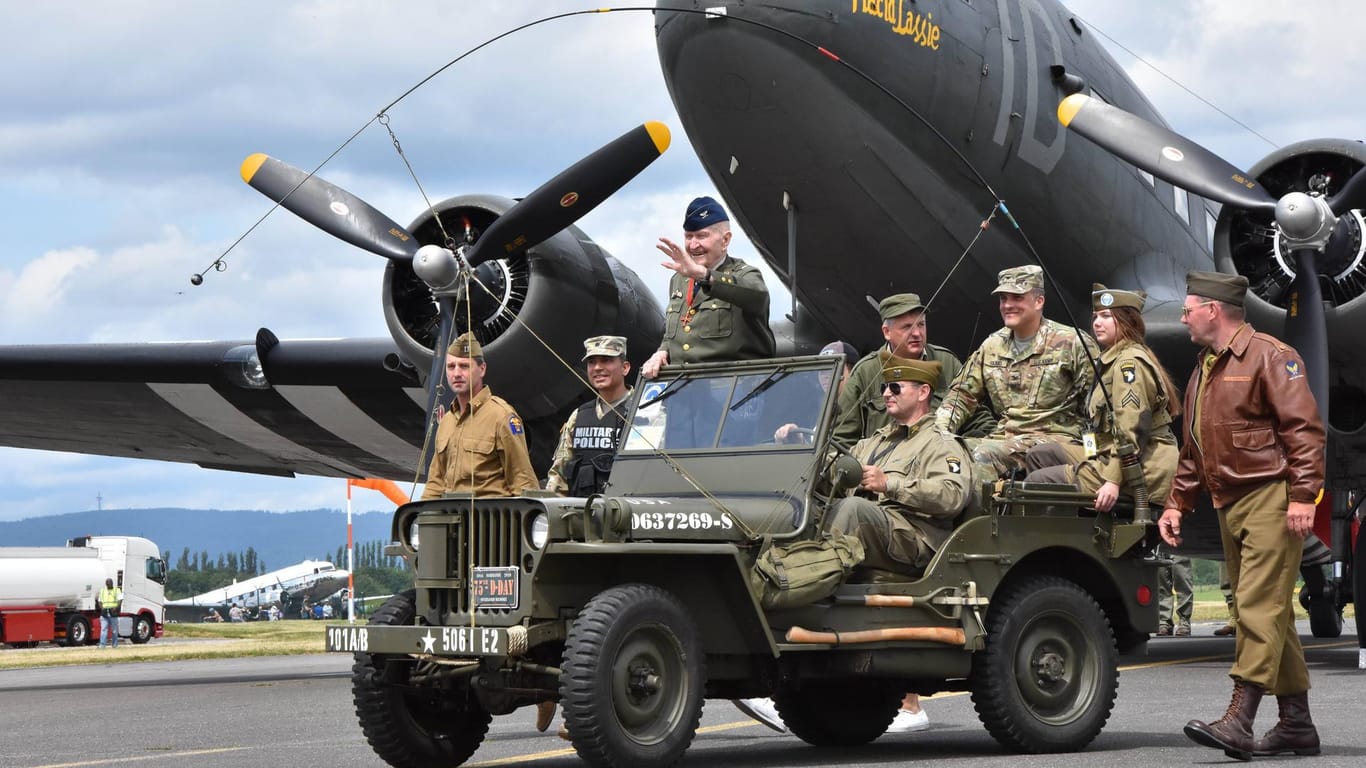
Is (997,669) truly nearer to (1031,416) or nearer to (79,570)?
(1031,416)

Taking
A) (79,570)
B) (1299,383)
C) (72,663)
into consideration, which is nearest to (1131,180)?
(1299,383)

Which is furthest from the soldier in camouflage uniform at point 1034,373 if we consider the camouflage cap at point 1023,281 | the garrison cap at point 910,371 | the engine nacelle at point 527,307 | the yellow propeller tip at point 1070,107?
the engine nacelle at point 527,307

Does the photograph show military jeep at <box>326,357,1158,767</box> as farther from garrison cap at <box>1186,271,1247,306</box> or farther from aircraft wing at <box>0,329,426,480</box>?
aircraft wing at <box>0,329,426,480</box>

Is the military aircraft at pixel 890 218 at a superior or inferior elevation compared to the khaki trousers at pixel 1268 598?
superior

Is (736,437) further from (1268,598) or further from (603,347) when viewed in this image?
(1268,598)

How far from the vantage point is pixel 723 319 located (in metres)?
8.23

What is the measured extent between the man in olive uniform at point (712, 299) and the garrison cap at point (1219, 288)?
2.11 meters

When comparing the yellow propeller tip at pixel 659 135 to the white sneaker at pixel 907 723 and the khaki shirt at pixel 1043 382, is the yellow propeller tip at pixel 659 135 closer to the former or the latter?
the khaki shirt at pixel 1043 382

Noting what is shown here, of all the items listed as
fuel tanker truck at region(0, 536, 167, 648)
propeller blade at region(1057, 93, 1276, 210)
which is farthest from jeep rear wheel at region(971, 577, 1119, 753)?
fuel tanker truck at region(0, 536, 167, 648)

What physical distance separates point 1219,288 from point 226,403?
1363 centimetres

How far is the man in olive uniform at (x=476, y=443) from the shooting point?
25.9 feet

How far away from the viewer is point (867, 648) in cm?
650

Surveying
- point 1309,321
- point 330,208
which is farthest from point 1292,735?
point 330,208

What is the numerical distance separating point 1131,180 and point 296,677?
8.86 m
